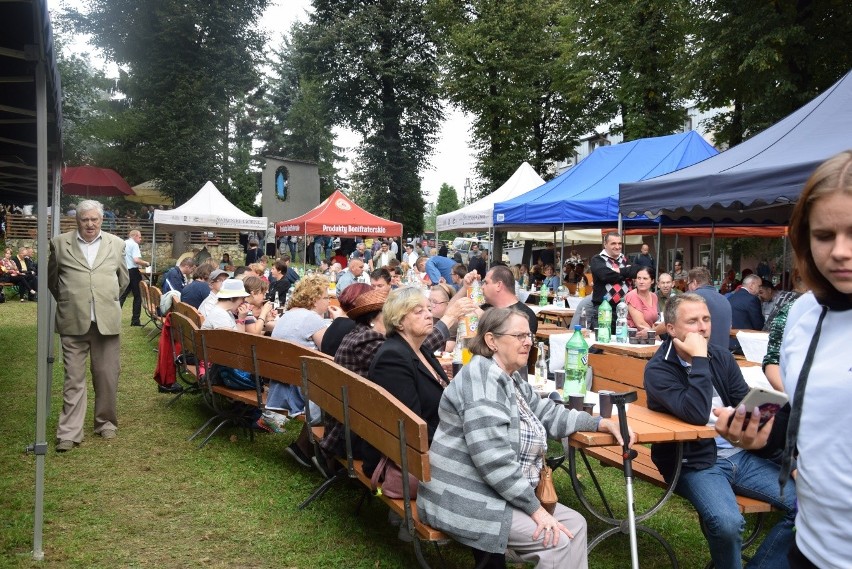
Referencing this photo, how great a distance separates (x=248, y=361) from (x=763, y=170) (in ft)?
14.5

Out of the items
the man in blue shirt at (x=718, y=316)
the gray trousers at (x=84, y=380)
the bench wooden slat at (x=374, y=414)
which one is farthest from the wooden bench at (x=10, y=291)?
the man in blue shirt at (x=718, y=316)

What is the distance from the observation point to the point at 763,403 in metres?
1.67

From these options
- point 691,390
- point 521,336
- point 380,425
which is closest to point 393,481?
point 380,425

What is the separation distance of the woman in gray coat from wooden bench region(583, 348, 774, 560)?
2.71ft

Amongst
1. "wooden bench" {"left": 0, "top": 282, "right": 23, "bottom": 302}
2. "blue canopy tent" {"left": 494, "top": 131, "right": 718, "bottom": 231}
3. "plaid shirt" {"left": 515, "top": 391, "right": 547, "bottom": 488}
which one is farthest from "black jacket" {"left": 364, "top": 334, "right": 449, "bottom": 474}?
"wooden bench" {"left": 0, "top": 282, "right": 23, "bottom": 302}

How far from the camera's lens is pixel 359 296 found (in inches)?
187

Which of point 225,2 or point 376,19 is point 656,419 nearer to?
point 225,2

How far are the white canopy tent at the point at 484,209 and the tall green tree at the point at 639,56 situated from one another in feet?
29.4

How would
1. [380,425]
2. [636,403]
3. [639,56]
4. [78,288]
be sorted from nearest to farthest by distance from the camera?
[380,425] < [636,403] < [78,288] < [639,56]

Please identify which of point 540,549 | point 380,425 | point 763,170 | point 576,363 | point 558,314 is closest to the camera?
point 540,549

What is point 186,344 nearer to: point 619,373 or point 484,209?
point 619,373

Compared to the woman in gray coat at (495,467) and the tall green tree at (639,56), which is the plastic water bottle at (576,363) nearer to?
the woman in gray coat at (495,467)

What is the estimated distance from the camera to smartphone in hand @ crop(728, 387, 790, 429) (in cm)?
166

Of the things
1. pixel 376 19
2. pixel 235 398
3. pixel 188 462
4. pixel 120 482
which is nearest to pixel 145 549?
pixel 120 482
